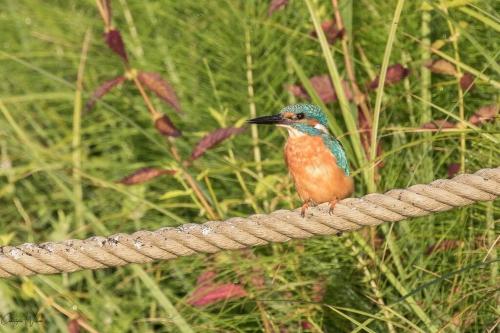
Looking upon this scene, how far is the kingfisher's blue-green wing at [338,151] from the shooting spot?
3.89 m

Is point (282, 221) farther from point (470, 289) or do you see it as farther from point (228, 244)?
point (470, 289)

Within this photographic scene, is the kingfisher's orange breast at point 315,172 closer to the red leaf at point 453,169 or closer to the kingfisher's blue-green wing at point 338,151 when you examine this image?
the kingfisher's blue-green wing at point 338,151

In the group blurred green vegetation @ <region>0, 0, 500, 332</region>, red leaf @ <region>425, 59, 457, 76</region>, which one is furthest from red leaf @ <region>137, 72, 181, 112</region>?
red leaf @ <region>425, 59, 457, 76</region>

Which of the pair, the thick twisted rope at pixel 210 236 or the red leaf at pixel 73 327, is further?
the red leaf at pixel 73 327

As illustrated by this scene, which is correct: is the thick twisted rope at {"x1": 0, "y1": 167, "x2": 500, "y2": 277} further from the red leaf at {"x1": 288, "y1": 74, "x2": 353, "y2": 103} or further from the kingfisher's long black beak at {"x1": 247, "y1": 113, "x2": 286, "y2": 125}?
the red leaf at {"x1": 288, "y1": 74, "x2": 353, "y2": 103}

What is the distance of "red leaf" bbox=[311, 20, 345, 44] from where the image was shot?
14.6 feet

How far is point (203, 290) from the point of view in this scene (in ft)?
13.8

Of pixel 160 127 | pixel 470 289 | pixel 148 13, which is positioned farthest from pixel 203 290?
pixel 148 13

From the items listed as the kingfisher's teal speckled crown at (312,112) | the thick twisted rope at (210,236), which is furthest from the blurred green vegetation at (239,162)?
the thick twisted rope at (210,236)

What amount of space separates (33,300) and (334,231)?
2.15m

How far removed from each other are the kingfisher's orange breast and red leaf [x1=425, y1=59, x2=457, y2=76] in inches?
24.0

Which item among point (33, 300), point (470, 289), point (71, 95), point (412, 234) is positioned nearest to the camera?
point (470, 289)

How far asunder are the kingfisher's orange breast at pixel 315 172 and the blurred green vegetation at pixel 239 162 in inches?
4.8

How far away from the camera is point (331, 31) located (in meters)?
4.52
